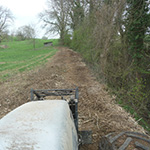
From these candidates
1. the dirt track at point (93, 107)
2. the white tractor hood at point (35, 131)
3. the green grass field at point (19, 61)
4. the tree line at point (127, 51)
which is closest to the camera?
the white tractor hood at point (35, 131)

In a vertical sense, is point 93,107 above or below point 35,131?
below

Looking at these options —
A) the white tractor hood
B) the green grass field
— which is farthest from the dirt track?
the green grass field

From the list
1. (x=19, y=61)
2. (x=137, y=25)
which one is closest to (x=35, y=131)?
(x=137, y=25)

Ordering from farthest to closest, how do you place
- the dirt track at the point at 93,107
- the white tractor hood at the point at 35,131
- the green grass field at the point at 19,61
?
the green grass field at the point at 19,61 < the dirt track at the point at 93,107 < the white tractor hood at the point at 35,131

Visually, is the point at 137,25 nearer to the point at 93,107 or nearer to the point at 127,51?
the point at 127,51

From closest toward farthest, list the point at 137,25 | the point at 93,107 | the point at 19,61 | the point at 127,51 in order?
the point at 93,107
the point at 137,25
the point at 127,51
the point at 19,61

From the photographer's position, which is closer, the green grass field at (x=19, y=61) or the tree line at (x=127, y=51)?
the tree line at (x=127, y=51)

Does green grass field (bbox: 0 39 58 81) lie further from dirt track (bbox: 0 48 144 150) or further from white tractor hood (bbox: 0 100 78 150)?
white tractor hood (bbox: 0 100 78 150)

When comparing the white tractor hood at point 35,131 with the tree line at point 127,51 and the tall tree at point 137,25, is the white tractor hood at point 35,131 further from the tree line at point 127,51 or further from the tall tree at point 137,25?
the tall tree at point 137,25

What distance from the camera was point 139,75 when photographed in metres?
6.58

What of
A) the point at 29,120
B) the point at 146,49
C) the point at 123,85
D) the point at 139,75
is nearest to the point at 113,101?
the point at 123,85

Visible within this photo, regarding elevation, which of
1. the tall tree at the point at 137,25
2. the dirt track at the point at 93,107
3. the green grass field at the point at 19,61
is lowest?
the dirt track at the point at 93,107

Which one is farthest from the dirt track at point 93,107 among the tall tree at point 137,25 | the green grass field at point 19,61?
the green grass field at point 19,61

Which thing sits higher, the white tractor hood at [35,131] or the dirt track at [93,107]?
the white tractor hood at [35,131]
